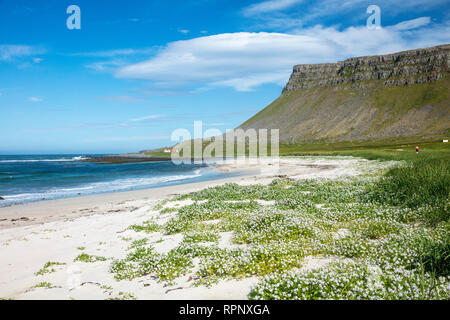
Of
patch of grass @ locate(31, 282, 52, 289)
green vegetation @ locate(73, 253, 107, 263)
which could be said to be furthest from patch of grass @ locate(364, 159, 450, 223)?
patch of grass @ locate(31, 282, 52, 289)

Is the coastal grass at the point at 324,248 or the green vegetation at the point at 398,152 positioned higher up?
the green vegetation at the point at 398,152

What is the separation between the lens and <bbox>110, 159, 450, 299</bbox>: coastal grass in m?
6.09

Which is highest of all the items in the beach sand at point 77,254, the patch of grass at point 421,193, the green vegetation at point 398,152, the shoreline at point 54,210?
the green vegetation at point 398,152

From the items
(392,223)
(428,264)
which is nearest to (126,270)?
(428,264)

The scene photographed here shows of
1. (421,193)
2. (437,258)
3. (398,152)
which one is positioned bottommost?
(437,258)

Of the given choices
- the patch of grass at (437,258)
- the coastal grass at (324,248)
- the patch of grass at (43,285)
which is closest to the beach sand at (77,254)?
the patch of grass at (43,285)

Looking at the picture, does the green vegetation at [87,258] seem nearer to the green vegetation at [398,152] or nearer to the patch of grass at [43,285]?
the patch of grass at [43,285]

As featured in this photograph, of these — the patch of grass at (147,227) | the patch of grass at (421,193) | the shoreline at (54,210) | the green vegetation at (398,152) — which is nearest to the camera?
the patch of grass at (421,193)

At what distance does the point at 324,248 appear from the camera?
8586 mm

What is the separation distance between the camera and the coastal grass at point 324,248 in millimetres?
6090

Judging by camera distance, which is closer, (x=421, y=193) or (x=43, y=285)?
(x=43, y=285)

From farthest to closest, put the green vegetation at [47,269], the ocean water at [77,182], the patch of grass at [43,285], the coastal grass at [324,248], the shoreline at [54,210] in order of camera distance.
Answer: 1. the ocean water at [77,182]
2. the shoreline at [54,210]
3. the green vegetation at [47,269]
4. the patch of grass at [43,285]
5. the coastal grass at [324,248]

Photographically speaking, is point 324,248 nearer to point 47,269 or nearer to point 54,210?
point 47,269

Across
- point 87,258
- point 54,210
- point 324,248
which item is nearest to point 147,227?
point 87,258
